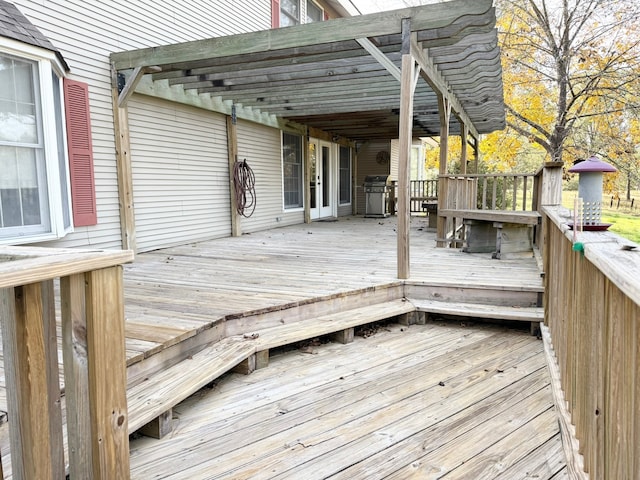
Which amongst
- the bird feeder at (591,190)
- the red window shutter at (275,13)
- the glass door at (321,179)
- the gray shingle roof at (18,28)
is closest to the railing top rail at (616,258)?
the bird feeder at (591,190)

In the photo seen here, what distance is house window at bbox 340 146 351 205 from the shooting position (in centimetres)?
1173

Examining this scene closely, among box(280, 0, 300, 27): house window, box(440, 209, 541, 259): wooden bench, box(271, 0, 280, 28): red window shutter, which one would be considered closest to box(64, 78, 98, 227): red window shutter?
box(440, 209, 541, 259): wooden bench

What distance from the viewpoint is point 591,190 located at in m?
1.75

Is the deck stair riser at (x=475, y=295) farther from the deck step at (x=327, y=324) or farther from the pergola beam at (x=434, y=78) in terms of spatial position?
the pergola beam at (x=434, y=78)

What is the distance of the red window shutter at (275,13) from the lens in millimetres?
8023

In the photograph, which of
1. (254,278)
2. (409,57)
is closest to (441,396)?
(254,278)

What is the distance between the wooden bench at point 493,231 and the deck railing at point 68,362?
15.4 feet

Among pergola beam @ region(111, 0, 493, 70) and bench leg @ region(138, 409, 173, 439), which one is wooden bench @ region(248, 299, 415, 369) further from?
pergola beam @ region(111, 0, 493, 70)

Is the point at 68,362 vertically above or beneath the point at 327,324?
above

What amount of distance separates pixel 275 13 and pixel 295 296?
6599 mm

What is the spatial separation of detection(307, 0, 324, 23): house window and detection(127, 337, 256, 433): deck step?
824 centimetres

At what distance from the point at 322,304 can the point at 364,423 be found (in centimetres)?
135

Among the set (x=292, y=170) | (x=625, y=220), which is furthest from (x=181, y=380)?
(x=625, y=220)

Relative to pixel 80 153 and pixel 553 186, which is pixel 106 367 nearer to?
pixel 553 186
